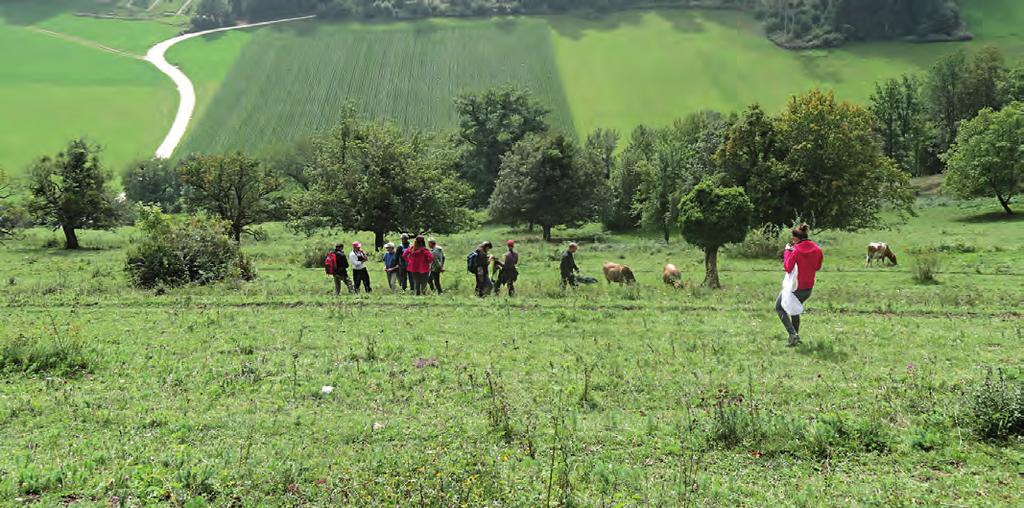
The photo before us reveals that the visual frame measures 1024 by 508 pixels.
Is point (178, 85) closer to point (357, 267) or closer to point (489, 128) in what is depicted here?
point (489, 128)

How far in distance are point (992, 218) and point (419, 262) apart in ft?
156

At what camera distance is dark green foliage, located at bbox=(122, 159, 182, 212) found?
88625mm

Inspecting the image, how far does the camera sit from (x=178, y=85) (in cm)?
11394

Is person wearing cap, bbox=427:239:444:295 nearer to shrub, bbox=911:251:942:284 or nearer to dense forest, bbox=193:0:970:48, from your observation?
shrub, bbox=911:251:942:284

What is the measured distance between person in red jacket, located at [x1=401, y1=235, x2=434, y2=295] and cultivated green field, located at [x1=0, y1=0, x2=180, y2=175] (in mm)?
77021

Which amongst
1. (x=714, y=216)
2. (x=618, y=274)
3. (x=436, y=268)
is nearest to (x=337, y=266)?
(x=436, y=268)

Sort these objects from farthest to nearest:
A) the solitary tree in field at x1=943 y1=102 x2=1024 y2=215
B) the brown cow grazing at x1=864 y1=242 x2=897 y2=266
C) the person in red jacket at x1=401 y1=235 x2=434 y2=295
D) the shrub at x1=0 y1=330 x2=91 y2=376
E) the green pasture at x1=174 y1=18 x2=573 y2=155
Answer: the green pasture at x1=174 y1=18 x2=573 y2=155, the solitary tree in field at x1=943 y1=102 x2=1024 y2=215, the brown cow grazing at x1=864 y1=242 x2=897 y2=266, the person in red jacket at x1=401 y1=235 x2=434 y2=295, the shrub at x1=0 y1=330 x2=91 y2=376

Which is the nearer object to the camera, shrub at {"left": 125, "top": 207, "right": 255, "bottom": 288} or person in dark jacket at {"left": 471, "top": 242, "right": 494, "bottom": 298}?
person in dark jacket at {"left": 471, "top": 242, "right": 494, "bottom": 298}

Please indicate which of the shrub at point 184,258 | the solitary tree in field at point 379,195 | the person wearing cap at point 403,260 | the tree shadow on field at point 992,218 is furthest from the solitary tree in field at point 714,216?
the tree shadow on field at point 992,218

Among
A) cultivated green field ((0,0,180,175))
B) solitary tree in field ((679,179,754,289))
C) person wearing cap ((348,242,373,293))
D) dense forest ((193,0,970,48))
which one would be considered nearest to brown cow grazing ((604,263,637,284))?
solitary tree in field ((679,179,754,289))

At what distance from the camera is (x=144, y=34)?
13750cm

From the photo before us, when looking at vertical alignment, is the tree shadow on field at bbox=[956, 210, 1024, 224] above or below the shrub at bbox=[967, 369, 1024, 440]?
below

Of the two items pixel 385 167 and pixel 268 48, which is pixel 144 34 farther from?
pixel 385 167

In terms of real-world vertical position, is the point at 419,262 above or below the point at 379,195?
below
